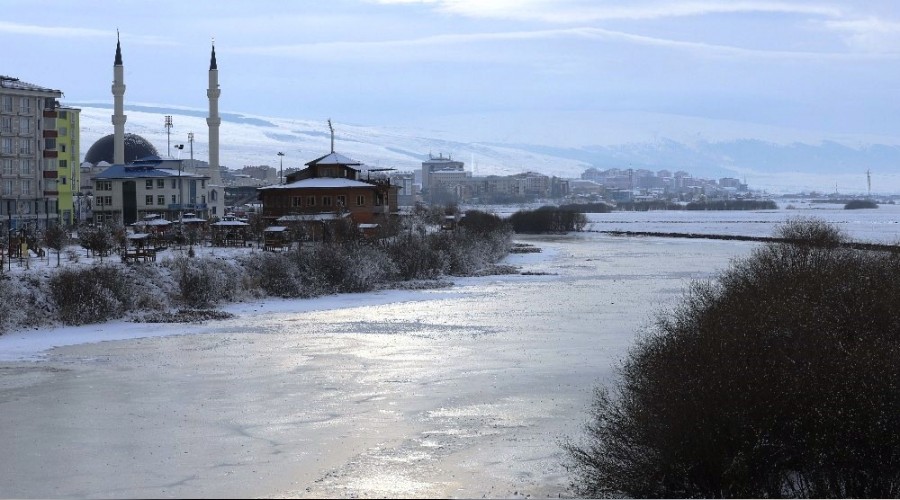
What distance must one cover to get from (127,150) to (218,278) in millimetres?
75505

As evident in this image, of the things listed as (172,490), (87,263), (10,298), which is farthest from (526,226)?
(172,490)

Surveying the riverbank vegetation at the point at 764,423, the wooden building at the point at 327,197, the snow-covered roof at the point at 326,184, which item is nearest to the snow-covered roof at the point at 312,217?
the wooden building at the point at 327,197

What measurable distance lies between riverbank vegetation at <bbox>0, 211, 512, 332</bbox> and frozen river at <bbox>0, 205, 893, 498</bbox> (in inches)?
55.8

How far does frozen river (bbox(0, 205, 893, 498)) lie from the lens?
12922 millimetres

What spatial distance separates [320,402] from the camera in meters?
17.7

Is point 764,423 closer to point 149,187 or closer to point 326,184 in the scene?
point 326,184

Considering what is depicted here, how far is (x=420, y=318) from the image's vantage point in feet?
100

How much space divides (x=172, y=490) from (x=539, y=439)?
5.21 meters

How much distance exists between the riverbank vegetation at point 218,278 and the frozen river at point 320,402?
1419mm

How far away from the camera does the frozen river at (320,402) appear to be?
12.9m

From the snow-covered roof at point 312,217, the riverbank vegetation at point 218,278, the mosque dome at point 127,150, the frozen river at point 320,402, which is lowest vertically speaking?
the frozen river at point 320,402

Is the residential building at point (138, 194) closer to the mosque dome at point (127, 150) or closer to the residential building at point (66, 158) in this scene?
the residential building at point (66, 158)

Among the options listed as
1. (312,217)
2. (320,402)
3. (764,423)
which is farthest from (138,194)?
(764,423)

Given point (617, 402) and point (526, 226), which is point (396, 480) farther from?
point (526, 226)
